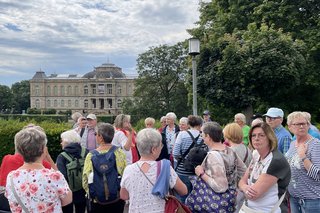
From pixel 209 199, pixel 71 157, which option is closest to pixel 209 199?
pixel 209 199

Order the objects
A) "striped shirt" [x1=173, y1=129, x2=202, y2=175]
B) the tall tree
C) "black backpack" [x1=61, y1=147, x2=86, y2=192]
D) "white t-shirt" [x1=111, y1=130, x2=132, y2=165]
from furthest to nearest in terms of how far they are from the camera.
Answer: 1. the tall tree
2. "white t-shirt" [x1=111, y1=130, x2=132, y2=165]
3. "striped shirt" [x1=173, y1=129, x2=202, y2=175]
4. "black backpack" [x1=61, y1=147, x2=86, y2=192]

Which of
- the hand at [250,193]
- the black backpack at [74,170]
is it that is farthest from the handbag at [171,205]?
the black backpack at [74,170]

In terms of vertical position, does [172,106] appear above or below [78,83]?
below

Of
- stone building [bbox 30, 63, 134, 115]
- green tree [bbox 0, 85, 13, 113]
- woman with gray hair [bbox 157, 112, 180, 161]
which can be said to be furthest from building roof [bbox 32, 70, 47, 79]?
woman with gray hair [bbox 157, 112, 180, 161]

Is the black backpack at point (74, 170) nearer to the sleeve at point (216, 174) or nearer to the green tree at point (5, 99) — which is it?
the sleeve at point (216, 174)

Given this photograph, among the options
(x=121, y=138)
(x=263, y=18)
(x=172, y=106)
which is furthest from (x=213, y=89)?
(x=172, y=106)

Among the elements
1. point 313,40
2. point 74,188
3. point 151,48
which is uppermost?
point 151,48

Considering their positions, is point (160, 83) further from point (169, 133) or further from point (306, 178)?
point (306, 178)

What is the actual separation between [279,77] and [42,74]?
11359cm

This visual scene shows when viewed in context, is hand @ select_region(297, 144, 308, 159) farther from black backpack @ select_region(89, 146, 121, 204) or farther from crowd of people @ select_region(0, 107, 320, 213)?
black backpack @ select_region(89, 146, 121, 204)

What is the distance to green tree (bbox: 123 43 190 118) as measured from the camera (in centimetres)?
4731

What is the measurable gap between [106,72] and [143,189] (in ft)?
362

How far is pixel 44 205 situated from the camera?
2.92 m

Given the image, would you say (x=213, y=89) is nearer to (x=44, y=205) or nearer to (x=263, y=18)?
(x=263, y=18)
